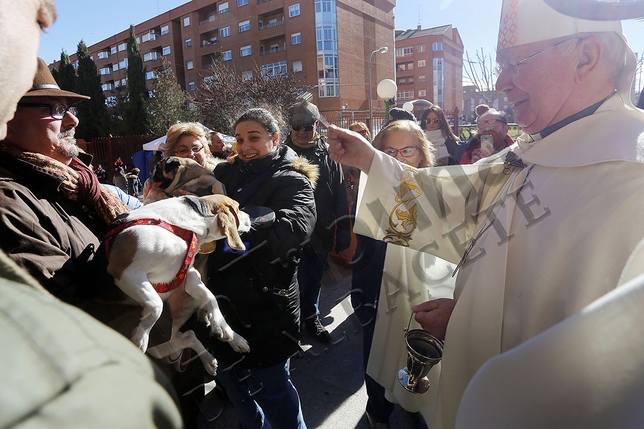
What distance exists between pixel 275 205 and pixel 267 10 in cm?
4072

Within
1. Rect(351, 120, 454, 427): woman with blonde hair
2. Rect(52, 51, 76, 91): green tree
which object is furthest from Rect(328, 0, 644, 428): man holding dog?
Rect(52, 51, 76, 91): green tree

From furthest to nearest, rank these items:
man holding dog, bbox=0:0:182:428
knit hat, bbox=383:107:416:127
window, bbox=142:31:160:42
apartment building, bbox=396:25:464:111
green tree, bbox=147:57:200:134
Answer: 1. apartment building, bbox=396:25:464:111
2. window, bbox=142:31:160:42
3. green tree, bbox=147:57:200:134
4. knit hat, bbox=383:107:416:127
5. man holding dog, bbox=0:0:182:428

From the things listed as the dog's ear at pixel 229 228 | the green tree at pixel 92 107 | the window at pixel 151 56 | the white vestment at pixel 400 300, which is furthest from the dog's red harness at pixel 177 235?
the window at pixel 151 56

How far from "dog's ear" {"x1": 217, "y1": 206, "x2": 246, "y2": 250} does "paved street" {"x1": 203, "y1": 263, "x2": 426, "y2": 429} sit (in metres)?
1.70

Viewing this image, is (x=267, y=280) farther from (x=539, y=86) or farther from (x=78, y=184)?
(x=539, y=86)

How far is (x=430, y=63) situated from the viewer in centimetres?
5153

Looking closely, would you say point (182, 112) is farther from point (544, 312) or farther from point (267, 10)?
point (544, 312)

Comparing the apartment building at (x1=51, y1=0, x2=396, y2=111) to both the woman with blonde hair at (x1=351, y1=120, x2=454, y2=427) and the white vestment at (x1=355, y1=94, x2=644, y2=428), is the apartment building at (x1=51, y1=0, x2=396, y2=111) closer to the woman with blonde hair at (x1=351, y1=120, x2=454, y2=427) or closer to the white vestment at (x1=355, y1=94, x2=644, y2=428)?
the woman with blonde hair at (x1=351, y1=120, x2=454, y2=427)

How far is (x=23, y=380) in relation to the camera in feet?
1.22

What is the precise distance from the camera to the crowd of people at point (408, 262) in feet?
1.53

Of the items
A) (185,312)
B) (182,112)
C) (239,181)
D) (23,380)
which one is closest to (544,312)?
(23,380)

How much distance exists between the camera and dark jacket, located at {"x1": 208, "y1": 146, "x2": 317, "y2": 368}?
1.96m

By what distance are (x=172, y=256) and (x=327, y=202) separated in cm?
226

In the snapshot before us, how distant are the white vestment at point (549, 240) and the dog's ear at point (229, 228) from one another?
984 millimetres
